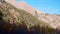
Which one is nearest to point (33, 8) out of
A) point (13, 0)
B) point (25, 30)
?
point (13, 0)

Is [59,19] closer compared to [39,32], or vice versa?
[39,32]

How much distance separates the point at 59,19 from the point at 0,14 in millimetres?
12888

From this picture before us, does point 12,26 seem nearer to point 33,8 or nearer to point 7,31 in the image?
point 7,31

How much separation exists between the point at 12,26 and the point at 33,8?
11197mm

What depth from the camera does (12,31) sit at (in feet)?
38.8

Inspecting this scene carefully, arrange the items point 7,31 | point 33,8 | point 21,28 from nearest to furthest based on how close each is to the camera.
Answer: point 7,31 < point 21,28 < point 33,8

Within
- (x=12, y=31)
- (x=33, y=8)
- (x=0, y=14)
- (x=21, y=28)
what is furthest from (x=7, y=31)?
(x=33, y=8)

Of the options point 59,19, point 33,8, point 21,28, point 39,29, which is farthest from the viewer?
point 59,19

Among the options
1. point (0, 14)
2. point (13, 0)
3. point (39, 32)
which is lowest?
point (39, 32)

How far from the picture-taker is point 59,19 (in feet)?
81.6

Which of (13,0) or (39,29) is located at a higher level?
(13,0)

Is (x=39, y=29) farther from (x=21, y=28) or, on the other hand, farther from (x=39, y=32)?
(x=21, y=28)

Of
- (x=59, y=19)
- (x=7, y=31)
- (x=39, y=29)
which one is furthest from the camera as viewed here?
(x=59, y=19)

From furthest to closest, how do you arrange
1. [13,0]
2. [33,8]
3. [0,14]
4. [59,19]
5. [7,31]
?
[59,19] < [33,8] < [13,0] < [0,14] < [7,31]
